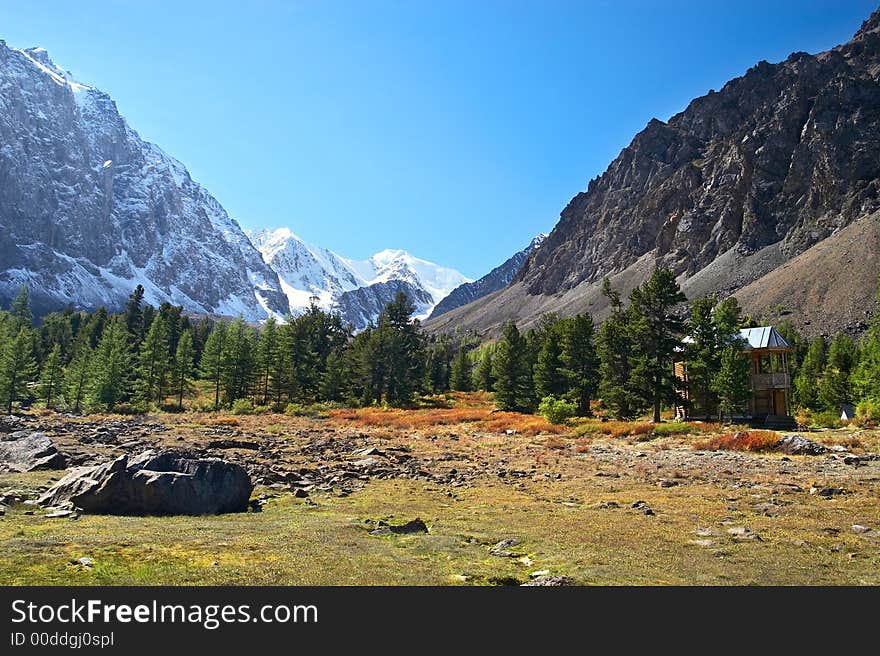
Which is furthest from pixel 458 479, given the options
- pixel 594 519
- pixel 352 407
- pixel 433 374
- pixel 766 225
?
pixel 766 225

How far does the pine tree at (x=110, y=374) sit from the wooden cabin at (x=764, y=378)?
6156cm

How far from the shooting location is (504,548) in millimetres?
10742

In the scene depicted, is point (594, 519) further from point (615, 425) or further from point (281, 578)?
point (615, 425)

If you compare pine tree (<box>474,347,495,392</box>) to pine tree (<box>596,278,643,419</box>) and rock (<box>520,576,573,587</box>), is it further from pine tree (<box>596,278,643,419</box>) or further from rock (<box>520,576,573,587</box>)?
rock (<box>520,576,573,587</box>)

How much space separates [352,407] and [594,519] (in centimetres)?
6069

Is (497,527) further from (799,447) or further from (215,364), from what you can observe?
(215,364)

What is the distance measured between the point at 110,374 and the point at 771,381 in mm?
68460

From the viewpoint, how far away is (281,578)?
8344 mm

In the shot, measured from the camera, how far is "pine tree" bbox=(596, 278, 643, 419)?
4744 cm

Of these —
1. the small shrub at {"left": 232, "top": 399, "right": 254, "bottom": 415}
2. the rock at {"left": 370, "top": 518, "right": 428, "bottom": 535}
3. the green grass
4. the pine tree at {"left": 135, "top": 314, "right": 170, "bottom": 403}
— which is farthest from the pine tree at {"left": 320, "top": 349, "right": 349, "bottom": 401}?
the rock at {"left": 370, "top": 518, "right": 428, "bottom": 535}

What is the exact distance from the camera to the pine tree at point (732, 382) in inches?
1612

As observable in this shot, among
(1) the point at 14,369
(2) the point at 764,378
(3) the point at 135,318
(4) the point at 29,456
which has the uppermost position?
(3) the point at 135,318

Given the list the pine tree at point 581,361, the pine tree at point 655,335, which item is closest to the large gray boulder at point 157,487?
the pine tree at point 655,335

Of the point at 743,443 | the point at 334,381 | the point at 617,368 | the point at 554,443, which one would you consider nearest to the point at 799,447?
the point at 743,443
